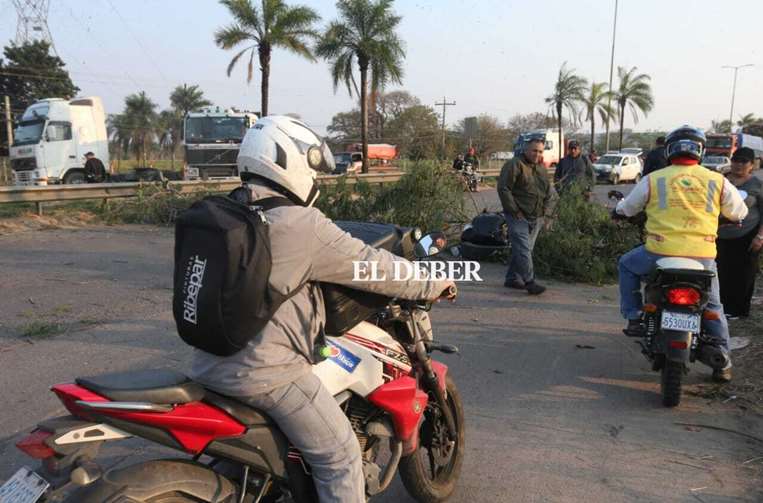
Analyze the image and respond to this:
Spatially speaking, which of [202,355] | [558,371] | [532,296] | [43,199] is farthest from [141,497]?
[43,199]

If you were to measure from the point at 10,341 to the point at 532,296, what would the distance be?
217 inches

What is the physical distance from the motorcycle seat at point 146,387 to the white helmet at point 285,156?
2.63 feet

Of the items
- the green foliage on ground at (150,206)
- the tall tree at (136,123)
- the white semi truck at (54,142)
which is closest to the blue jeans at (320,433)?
the green foliage on ground at (150,206)

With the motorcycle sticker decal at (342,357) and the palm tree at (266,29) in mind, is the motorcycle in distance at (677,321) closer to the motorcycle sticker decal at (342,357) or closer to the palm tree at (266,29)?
the motorcycle sticker decal at (342,357)

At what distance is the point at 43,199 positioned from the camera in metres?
12.6

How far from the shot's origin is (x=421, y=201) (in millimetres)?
10508

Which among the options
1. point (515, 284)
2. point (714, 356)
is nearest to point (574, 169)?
point (515, 284)

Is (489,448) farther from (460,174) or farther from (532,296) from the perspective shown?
(460,174)

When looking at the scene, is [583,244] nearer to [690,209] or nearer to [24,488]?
[690,209]

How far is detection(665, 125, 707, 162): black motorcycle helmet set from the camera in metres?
4.74

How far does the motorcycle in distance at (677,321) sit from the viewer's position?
4414mm

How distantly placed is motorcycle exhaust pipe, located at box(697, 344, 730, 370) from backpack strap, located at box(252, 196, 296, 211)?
11.8ft

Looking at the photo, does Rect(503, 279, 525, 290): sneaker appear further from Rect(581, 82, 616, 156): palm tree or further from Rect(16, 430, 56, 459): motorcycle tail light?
Rect(581, 82, 616, 156): palm tree

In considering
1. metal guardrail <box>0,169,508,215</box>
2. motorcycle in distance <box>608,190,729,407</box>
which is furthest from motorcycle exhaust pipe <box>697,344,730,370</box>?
metal guardrail <box>0,169,508,215</box>
